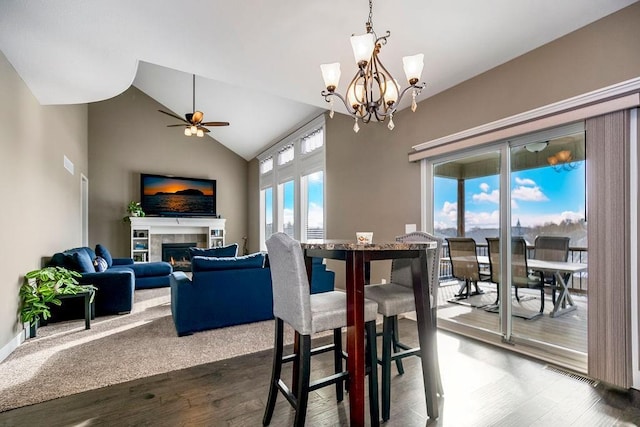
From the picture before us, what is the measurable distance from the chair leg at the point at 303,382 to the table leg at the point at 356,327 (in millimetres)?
211

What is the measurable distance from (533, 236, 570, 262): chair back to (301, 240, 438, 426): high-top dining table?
166 cm

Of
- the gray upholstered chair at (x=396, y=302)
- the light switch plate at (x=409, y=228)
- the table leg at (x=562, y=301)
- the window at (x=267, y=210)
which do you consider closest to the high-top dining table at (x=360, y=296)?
the gray upholstered chair at (x=396, y=302)

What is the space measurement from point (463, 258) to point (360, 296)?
2.39 metres

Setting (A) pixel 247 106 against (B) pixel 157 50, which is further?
(A) pixel 247 106

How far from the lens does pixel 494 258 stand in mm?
3131

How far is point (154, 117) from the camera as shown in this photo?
800 centimetres

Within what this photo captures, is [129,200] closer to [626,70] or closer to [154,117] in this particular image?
[154,117]

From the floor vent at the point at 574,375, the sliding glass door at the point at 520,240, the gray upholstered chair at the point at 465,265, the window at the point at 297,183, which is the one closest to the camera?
the floor vent at the point at 574,375

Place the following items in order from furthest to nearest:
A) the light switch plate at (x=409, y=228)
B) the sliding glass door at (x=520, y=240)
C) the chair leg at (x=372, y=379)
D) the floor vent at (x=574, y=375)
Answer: the light switch plate at (x=409, y=228) < the sliding glass door at (x=520, y=240) < the floor vent at (x=574, y=375) < the chair leg at (x=372, y=379)

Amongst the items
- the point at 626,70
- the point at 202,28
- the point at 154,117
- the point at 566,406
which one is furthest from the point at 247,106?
the point at 566,406

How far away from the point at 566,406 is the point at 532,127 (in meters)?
2.07

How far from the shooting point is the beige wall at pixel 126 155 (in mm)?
7336

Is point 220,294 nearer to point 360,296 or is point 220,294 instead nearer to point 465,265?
point 360,296

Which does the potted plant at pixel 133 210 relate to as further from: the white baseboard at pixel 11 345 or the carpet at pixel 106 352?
the white baseboard at pixel 11 345
